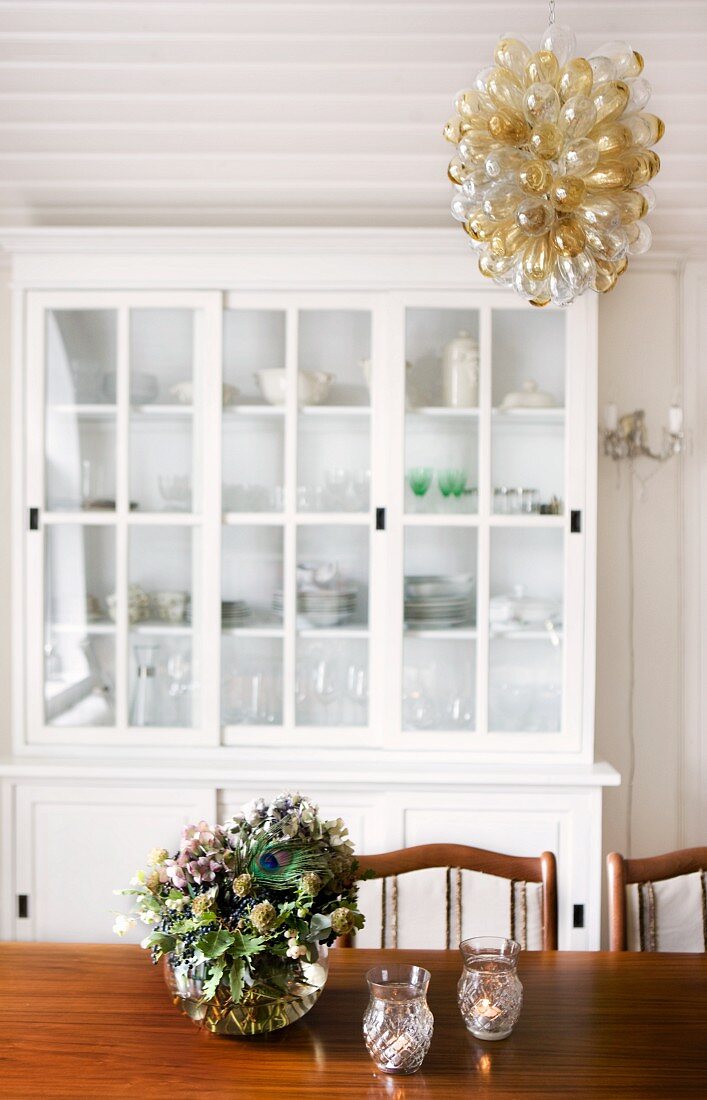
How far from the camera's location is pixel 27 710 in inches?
104

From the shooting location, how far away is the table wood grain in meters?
1.18

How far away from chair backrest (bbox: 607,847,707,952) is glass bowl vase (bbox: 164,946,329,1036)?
72cm

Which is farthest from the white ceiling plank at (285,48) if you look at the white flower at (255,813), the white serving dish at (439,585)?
the white flower at (255,813)

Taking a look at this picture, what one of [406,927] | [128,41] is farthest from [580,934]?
[128,41]

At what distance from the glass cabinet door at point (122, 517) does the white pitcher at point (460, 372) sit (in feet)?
2.22

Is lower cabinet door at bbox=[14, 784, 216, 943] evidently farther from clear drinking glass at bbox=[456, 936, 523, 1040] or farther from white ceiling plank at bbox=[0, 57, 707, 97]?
white ceiling plank at bbox=[0, 57, 707, 97]

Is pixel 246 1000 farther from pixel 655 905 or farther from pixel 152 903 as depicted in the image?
pixel 655 905

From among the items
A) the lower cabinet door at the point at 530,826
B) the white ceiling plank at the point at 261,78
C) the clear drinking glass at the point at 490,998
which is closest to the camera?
the clear drinking glass at the point at 490,998

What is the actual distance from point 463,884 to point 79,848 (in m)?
1.19

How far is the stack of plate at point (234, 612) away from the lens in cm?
268

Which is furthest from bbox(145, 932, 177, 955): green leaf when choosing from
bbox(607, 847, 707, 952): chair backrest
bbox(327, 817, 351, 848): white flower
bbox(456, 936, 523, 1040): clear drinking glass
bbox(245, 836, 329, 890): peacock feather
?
bbox(607, 847, 707, 952): chair backrest

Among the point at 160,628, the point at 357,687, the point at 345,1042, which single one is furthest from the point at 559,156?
the point at 160,628

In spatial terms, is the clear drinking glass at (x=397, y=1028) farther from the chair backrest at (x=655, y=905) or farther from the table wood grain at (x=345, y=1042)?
the chair backrest at (x=655, y=905)

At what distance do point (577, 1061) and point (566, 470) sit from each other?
5.28 ft
